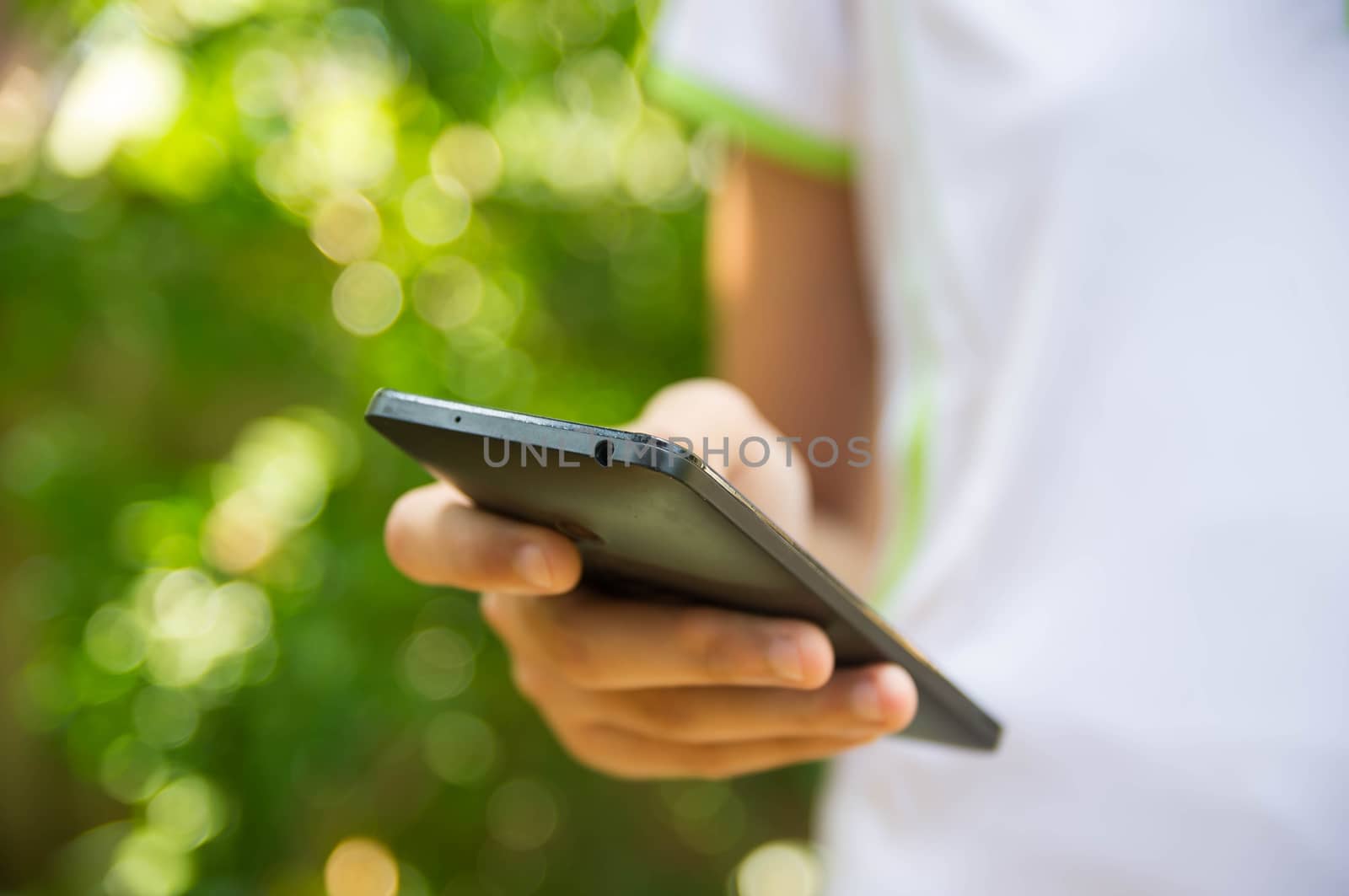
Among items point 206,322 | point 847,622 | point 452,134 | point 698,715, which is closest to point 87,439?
point 206,322

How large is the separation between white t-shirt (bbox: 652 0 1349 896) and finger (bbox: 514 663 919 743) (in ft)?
0.44

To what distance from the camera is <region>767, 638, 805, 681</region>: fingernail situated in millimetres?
364

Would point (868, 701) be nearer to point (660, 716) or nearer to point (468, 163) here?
point (660, 716)

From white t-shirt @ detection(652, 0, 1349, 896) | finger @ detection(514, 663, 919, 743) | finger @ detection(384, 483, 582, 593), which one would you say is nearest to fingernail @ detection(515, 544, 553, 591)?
finger @ detection(384, 483, 582, 593)

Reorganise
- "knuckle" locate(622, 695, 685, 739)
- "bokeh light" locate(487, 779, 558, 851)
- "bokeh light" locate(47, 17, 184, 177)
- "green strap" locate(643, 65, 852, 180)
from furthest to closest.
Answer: "bokeh light" locate(487, 779, 558, 851) < "bokeh light" locate(47, 17, 184, 177) < "green strap" locate(643, 65, 852, 180) < "knuckle" locate(622, 695, 685, 739)

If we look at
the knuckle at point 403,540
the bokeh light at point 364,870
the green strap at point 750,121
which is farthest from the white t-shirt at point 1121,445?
the bokeh light at point 364,870

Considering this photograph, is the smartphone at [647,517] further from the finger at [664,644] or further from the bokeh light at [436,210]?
the bokeh light at [436,210]

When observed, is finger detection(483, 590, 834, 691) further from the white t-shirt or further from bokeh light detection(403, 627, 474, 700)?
bokeh light detection(403, 627, 474, 700)

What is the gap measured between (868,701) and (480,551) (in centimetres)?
18

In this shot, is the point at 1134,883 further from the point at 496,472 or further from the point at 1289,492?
the point at 496,472

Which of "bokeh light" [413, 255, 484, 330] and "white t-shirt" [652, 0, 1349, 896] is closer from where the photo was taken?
"white t-shirt" [652, 0, 1349, 896]

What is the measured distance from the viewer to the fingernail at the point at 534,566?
1.17ft

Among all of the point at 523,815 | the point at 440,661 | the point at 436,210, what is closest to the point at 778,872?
the point at 523,815

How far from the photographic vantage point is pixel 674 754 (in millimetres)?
542
